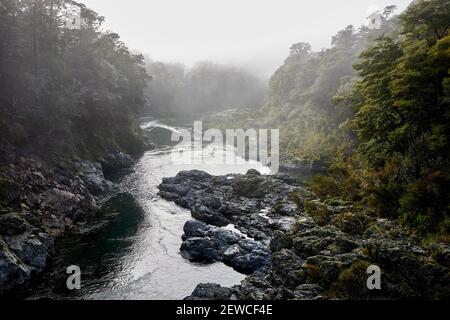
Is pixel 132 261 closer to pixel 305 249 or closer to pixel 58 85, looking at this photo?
pixel 305 249

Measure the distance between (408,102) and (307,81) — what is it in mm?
83609

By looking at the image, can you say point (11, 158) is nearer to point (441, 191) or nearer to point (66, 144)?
point (66, 144)

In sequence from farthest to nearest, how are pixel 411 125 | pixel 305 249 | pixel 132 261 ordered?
1. pixel 132 261
2. pixel 411 125
3. pixel 305 249

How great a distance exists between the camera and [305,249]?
32.2 meters

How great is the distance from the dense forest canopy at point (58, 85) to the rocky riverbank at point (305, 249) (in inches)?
768

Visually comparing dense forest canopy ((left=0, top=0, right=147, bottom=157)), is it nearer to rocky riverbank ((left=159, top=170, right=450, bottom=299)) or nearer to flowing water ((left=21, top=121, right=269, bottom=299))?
flowing water ((left=21, top=121, right=269, bottom=299))

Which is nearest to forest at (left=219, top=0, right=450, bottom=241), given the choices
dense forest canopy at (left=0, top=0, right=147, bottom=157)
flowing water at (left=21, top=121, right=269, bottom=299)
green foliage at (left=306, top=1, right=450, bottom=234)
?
green foliage at (left=306, top=1, right=450, bottom=234)

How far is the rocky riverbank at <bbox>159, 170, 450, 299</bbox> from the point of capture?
25.3 metres

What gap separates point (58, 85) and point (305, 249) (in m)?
46.0

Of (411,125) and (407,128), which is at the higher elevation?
(411,125)

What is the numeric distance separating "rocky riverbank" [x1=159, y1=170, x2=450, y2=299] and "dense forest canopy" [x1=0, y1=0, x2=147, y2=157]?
19507 mm

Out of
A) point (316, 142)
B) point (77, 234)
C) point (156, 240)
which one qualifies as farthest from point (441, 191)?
point (316, 142)

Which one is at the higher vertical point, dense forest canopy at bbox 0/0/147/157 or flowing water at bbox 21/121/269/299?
dense forest canopy at bbox 0/0/147/157

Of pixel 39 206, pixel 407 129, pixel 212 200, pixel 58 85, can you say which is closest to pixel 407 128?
pixel 407 129
